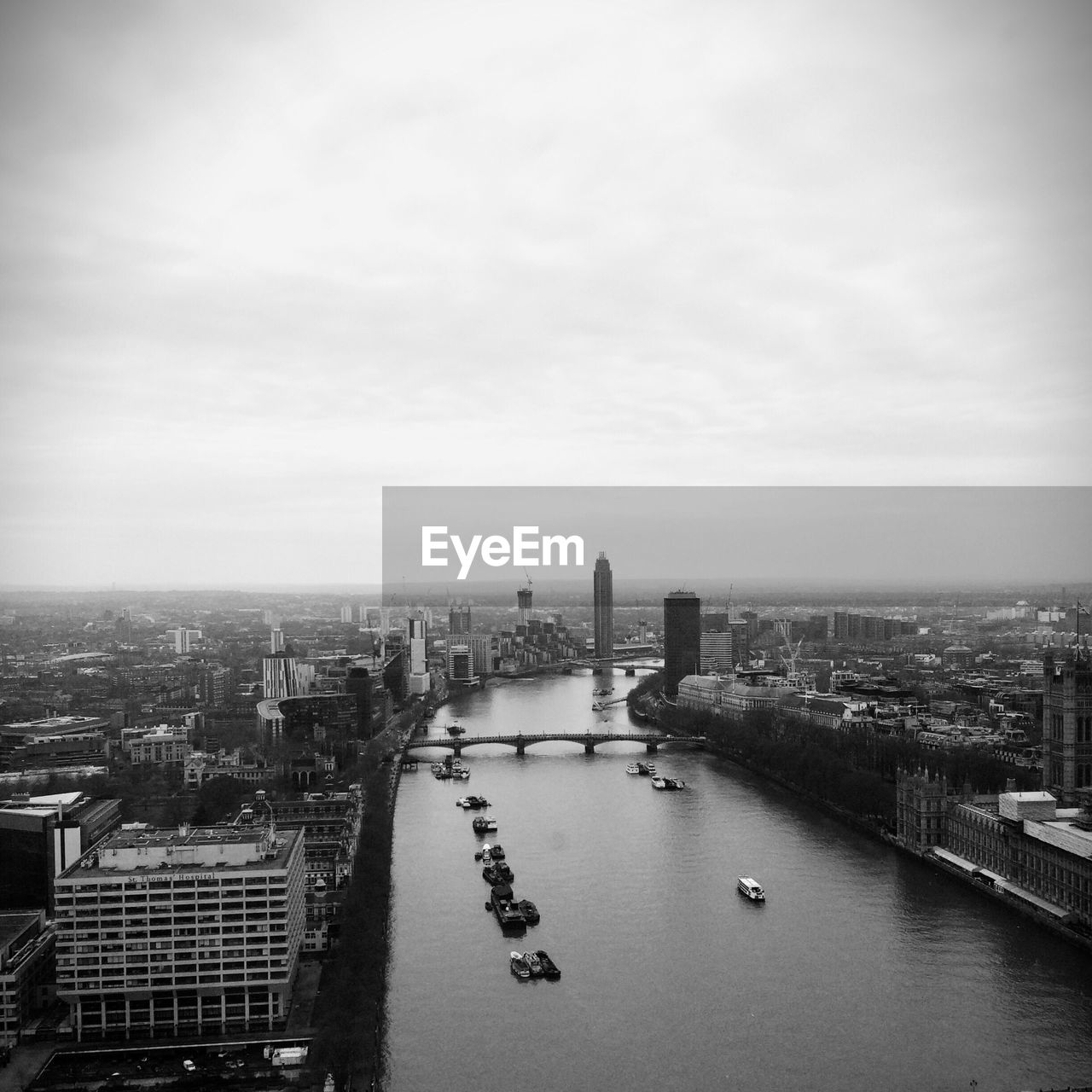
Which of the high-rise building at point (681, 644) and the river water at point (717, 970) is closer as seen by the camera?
the river water at point (717, 970)

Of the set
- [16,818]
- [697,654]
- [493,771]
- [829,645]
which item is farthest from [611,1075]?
[829,645]

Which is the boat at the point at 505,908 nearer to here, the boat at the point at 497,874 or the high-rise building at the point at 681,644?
the boat at the point at 497,874

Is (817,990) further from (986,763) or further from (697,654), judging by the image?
(697,654)

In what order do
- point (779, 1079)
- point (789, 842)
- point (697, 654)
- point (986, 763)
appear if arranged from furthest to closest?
point (697, 654), point (986, 763), point (789, 842), point (779, 1079)

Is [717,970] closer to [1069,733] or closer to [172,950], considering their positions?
[172,950]

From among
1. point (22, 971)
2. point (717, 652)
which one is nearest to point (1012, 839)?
point (22, 971)

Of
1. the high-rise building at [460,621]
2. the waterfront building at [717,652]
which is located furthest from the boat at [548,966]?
the high-rise building at [460,621]
